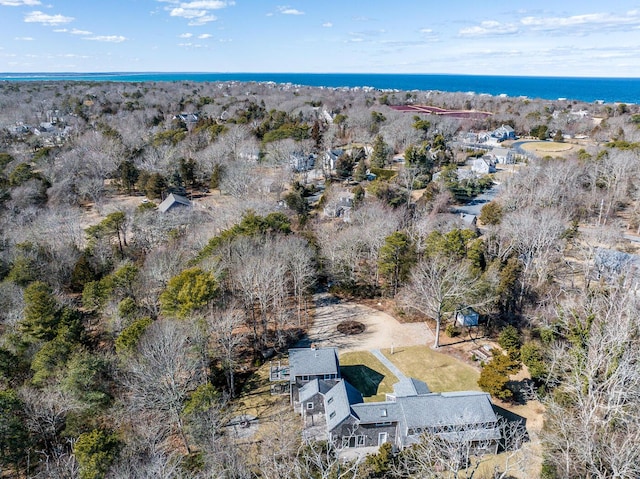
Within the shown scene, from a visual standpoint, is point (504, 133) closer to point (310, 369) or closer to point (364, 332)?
point (364, 332)

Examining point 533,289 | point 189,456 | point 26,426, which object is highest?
point 533,289

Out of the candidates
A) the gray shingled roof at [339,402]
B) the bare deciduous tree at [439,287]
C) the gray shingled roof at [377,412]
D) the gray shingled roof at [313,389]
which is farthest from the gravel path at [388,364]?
the gray shingled roof at [313,389]

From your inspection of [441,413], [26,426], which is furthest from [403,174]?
[26,426]

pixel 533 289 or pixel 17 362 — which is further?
pixel 533 289

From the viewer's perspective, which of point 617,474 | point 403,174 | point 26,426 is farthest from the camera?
point 403,174

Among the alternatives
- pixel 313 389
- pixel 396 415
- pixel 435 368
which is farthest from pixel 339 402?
pixel 435 368

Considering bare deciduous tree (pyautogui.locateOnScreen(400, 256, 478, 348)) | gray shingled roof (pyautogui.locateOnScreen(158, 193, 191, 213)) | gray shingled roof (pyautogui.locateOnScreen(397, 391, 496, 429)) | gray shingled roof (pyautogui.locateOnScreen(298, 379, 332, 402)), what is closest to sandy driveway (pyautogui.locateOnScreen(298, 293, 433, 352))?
bare deciduous tree (pyautogui.locateOnScreen(400, 256, 478, 348))

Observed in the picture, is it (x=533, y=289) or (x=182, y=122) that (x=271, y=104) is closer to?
→ (x=182, y=122)
